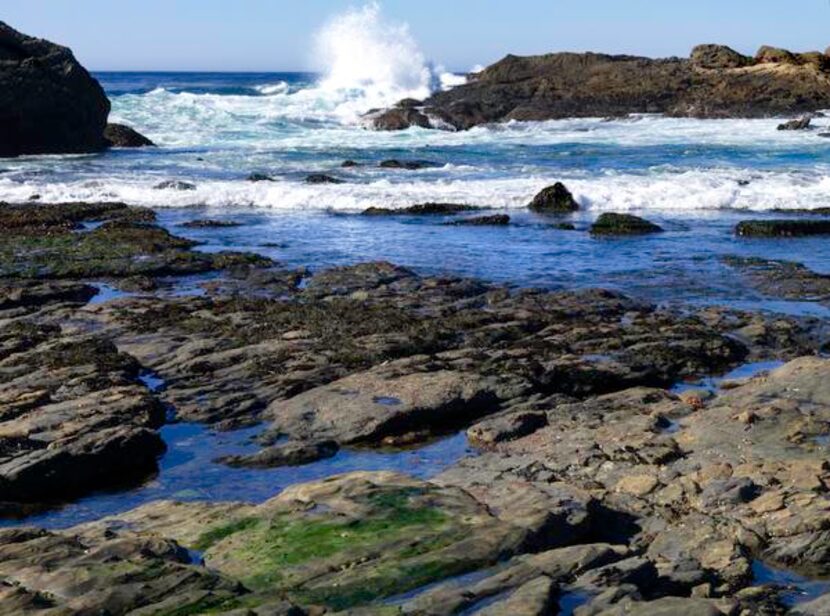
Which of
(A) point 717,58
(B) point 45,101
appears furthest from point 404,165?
(A) point 717,58

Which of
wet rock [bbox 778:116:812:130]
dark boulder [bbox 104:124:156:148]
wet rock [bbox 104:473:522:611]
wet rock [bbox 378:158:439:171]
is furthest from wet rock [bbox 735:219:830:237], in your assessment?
dark boulder [bbox 104:124:156:148]

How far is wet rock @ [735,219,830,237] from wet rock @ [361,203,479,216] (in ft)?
21.5

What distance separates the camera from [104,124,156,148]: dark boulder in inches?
1708

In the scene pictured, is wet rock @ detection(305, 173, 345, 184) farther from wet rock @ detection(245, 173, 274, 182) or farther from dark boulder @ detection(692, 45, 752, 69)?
dark boulder @ detection(692, 45, 752, 69)

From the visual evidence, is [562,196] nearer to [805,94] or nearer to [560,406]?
[560,406]

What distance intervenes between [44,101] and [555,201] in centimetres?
2119

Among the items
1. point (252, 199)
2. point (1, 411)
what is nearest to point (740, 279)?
point (1, 411)

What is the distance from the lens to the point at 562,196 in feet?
86.1

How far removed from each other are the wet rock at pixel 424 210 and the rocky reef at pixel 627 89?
92.8 feet

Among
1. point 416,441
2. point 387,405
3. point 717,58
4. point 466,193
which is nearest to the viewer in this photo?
point 416,441

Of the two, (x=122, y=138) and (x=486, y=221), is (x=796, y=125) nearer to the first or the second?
(x=122, y=138)

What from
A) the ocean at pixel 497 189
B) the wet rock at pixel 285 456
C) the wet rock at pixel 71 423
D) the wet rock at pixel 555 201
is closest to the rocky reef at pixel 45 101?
the ocean at pixel 497 189

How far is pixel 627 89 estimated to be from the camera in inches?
2372

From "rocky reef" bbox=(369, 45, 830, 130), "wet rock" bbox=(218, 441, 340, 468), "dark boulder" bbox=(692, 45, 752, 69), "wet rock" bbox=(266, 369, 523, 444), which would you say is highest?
"dark boulder" bbox=(692, 45, 752, 69)
